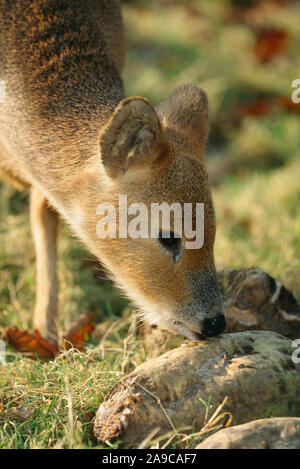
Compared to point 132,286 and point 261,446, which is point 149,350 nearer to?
point 132,286

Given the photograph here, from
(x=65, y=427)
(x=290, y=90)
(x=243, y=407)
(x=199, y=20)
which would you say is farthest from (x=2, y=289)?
(x=199, y=20)

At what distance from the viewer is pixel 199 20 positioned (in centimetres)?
1184

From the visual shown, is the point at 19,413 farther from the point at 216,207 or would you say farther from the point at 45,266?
the point at 216,207

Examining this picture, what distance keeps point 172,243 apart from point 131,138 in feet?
1.98

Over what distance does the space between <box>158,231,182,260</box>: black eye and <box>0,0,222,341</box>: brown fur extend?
0.03m

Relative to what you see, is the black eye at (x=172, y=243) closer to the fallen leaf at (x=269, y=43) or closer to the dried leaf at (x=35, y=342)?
the dried leaf at (x=35, y=342)

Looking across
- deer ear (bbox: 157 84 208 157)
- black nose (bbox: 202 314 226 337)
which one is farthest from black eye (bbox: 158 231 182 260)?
deer ear (bbox: 157 84 208 157)

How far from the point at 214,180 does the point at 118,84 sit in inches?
126

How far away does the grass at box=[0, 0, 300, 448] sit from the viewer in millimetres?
3381

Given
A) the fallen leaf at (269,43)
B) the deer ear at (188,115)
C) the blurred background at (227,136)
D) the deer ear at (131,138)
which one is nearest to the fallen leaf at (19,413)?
the deer ear at (131,138)

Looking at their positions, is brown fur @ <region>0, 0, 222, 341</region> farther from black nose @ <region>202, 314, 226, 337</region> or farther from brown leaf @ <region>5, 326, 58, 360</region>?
brown leaf @ <region>5, 326, 58, 360</region>

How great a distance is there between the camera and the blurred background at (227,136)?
5309mm

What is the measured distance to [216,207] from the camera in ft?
21.3

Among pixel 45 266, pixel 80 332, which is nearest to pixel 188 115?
pixel 80 332
